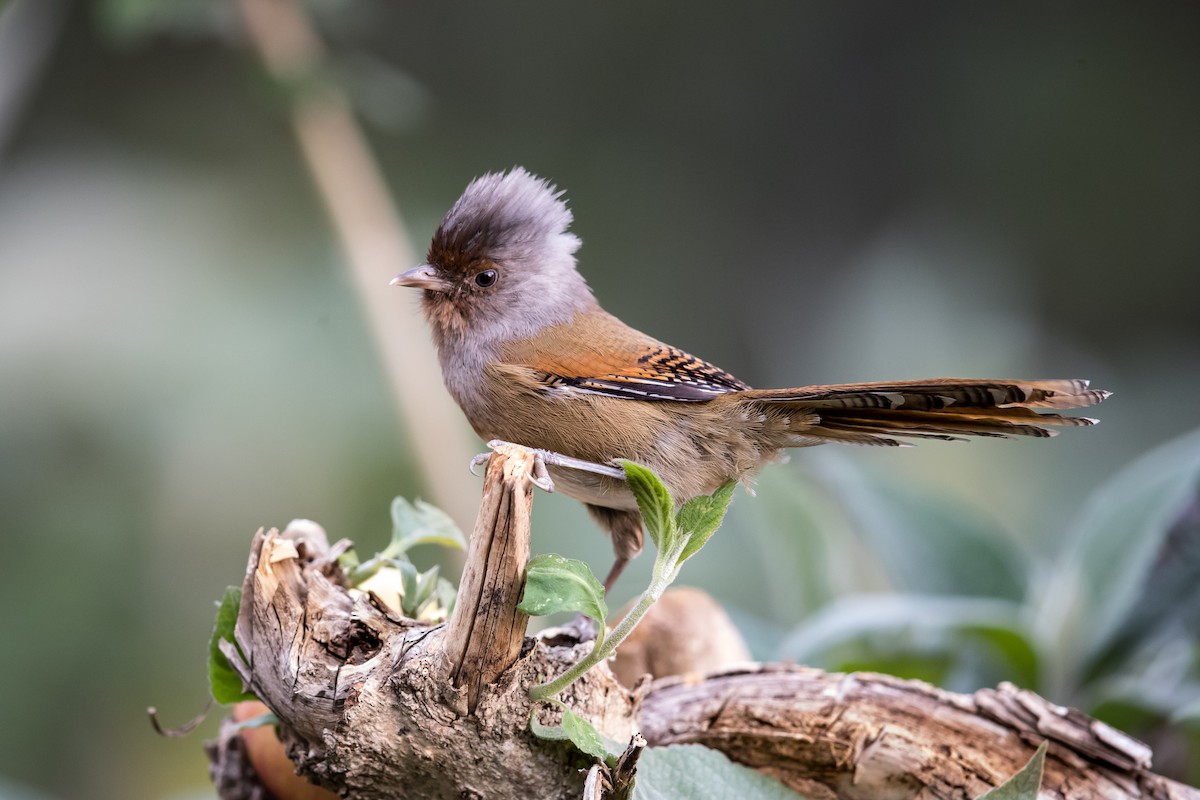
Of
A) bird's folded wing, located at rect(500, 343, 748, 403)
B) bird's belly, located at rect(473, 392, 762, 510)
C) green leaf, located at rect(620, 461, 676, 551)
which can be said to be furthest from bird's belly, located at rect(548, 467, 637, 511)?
green leaf, located at rect(620, 461, 676, 551)

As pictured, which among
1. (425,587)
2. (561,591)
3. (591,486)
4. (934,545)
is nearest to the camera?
(561,591)

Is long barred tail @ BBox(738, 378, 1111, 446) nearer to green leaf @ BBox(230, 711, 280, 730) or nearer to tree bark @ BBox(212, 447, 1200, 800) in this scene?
tree bark @ BBox(212, 447, 1200, 800)

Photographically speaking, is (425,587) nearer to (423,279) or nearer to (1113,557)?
(423,279)

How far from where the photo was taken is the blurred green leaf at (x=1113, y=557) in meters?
2.40

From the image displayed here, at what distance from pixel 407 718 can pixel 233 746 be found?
2.05ft

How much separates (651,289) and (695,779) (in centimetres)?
344

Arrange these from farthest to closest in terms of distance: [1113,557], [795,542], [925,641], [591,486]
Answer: [795,542] < [1113,557] < [925,641] < [591,486]

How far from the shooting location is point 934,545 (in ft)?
9.33

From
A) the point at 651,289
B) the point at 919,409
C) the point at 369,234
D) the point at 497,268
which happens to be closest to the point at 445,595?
the point at 497,268

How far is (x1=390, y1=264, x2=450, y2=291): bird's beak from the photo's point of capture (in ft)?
7.50

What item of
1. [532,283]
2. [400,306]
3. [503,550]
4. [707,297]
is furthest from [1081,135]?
[503,550]

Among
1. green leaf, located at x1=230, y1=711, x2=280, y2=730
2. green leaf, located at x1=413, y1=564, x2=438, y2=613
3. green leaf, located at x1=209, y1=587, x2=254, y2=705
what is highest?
green leaf, located at x1=413, y1=564, x2=438, y2=613

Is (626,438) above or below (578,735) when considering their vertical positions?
above

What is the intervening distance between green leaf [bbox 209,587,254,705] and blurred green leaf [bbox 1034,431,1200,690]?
184 cm
